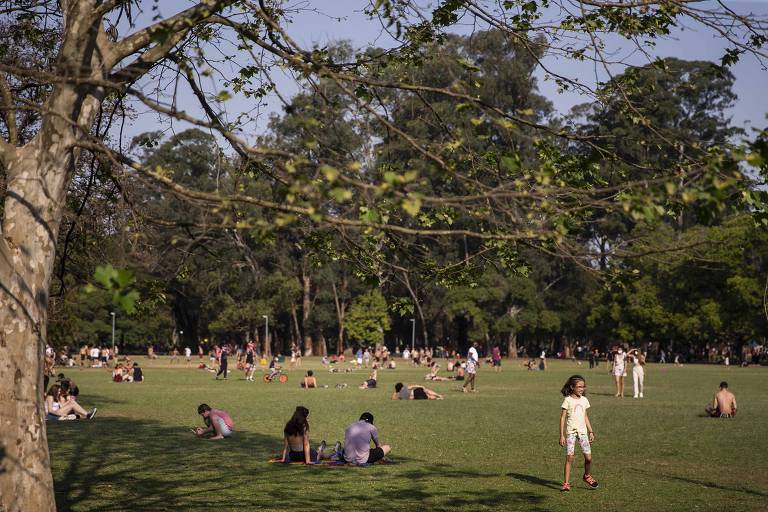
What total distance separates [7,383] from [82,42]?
3392 millimetres

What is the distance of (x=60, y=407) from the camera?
25922mm

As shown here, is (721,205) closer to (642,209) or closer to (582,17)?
(642,209)

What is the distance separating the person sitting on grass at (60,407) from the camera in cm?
2583

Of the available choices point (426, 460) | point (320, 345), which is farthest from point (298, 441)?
point (320, 345)

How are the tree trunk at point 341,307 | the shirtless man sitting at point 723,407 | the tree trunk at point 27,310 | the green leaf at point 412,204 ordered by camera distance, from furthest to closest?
the tree trunk at point 341,307 → the shirtless man sitting at point 723,407 → the tree trunk at point 27,310 → the green leaf at point 412,204

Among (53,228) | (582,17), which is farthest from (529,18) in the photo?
(53,228)

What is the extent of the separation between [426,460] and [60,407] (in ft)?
38.2

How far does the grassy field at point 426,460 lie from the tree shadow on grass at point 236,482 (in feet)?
0.09

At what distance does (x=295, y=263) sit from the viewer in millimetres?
95250

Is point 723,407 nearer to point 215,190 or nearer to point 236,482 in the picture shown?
point 236,482

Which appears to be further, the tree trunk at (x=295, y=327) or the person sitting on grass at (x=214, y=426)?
the tree trunk at (x=295, y=327)

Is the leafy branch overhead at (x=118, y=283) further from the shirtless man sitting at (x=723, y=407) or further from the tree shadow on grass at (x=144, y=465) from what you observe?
the shirtless man sitting at (x=723, y=407)

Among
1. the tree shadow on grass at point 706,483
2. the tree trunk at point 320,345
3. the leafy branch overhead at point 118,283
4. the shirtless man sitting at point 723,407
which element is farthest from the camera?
the tree trunk at point 320,345

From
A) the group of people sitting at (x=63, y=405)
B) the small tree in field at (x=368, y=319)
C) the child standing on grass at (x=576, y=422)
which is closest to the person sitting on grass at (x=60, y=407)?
the group of people sitting at (x=63, y=405)
